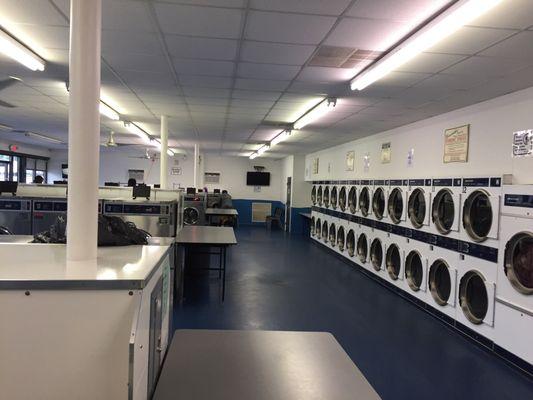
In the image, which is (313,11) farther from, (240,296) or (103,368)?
(240,296)

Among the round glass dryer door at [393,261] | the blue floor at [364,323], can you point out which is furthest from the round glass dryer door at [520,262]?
the round glass dryer door at [393,261]

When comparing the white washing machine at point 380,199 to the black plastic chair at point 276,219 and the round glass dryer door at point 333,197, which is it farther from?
the black plastic chair at point 276,219

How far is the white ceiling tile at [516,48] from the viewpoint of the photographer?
294 centimetres

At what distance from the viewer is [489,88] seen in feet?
14.1

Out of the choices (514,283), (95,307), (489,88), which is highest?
(489,88)

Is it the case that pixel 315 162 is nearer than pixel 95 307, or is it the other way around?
pixel 95 307

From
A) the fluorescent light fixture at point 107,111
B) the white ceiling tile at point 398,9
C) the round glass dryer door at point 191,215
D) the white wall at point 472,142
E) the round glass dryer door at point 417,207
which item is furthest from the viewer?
the round glass dryer door at point 191,215

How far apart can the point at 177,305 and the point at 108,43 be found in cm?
352

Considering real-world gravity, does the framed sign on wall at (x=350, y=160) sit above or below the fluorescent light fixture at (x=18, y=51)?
below

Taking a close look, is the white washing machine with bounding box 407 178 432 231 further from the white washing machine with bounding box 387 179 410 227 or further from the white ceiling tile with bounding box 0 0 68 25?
the white ceiling tile with bounding box 0 0 68 25

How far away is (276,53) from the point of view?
363 cm

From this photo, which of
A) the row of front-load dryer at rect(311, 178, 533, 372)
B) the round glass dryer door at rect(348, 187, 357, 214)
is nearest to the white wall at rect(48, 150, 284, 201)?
the round glass dryer door at rect(348, 187, 357, 214)

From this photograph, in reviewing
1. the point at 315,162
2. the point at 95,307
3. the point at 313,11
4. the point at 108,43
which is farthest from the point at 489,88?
the point at 315,162

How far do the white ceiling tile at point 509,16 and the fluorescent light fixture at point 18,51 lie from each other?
4034 millimetres
